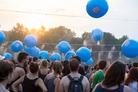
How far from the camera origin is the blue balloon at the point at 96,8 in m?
9.34

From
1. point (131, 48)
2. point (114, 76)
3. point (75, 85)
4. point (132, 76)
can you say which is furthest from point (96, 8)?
point (114, 76)

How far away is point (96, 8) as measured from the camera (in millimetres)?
9328

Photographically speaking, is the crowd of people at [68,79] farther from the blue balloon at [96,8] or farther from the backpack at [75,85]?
the blue balloon at [96,8]

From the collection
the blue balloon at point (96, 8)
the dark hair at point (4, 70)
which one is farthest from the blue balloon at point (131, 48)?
the dark hair at point (4, 70)

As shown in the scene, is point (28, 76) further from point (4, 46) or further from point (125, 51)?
point (4, 46)

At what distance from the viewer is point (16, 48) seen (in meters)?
15.0

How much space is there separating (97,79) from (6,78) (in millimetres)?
3574

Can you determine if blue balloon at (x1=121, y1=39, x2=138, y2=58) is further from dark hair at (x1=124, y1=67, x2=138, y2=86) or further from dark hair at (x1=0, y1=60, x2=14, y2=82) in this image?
dark hair at (x1=0, y1=60, x2=14, y2=82)

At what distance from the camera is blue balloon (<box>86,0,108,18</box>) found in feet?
30.6

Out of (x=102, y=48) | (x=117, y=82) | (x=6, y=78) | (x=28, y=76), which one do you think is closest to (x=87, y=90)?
(x=28, y=76)

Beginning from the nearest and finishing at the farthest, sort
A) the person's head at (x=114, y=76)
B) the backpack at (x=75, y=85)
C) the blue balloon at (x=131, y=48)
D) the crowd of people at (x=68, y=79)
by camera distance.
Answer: the crowd of people at (x=68, y=79), the person's head at (x=114, y=76), the backpack at (x=75, y=85), the blue balloon at (x=131, y=48)

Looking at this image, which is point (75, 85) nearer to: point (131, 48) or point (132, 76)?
point (132, 76)

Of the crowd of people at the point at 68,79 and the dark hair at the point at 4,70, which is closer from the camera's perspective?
the dark hair at the point at 4,70

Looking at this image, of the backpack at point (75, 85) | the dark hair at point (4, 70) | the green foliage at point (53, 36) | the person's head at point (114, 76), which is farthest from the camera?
the green foliage at point (53, 36)
